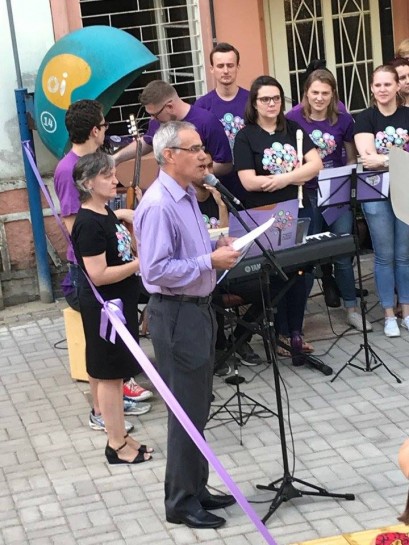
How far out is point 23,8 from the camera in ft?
31.8

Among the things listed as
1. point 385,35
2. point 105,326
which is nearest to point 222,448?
point 105,326

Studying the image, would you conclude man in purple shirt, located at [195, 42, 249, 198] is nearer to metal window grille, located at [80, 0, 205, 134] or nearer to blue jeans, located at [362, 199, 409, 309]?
blue jeans, located at [362, 199, 409, 309]

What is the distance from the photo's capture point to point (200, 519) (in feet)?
18.9

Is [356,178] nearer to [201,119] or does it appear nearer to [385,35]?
[201,119]

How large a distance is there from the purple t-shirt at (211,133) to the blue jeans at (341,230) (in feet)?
2.20

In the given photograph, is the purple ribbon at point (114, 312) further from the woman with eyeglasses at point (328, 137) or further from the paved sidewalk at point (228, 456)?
the woman with eyeglasses at point (328, 137)

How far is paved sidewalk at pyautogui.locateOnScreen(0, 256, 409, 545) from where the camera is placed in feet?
18.9

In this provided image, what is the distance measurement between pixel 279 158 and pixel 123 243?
5.88ft

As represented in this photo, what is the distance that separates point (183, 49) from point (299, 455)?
511 centimetres

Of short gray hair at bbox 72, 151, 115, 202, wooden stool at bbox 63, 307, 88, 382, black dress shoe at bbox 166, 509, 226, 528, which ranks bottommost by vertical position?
black dress shoe at bbox 166, 509, 226, 528

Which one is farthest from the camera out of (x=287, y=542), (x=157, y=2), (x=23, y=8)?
(x=157, y=2)

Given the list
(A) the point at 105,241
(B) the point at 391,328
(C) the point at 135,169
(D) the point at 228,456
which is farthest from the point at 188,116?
(D) the point at 228,456

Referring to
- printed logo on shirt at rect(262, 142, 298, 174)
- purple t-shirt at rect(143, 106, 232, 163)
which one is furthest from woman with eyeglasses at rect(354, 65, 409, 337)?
purple t-shirt at rect(143, 106, 232, 163)

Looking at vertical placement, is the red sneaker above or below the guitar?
below
